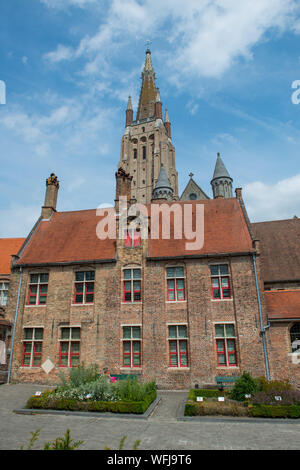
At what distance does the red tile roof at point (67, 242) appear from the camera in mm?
21047

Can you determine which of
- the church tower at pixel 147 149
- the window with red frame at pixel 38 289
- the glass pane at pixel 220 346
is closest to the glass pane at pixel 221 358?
the glass pane at pixel 220 346

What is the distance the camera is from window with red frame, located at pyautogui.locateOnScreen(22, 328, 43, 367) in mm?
19344

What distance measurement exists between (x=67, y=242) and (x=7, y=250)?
22.0 ft

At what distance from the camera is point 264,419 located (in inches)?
432

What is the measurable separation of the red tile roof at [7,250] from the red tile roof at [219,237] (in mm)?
11548

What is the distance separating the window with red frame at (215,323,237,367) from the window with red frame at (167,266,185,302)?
111 inches

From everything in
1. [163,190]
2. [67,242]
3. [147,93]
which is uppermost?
[147,93]

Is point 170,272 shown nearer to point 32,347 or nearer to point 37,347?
point 37,347

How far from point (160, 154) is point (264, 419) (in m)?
62.9

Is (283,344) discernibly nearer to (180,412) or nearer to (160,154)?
(180,412)

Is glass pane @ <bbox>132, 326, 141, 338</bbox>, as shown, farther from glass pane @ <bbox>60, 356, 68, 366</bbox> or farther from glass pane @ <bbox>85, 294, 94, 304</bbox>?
glass pane @ <bbox>60, 356, 68, 366</bbox>

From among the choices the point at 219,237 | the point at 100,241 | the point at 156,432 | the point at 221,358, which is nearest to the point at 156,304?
the point at 221,358

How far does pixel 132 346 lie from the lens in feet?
60.8
